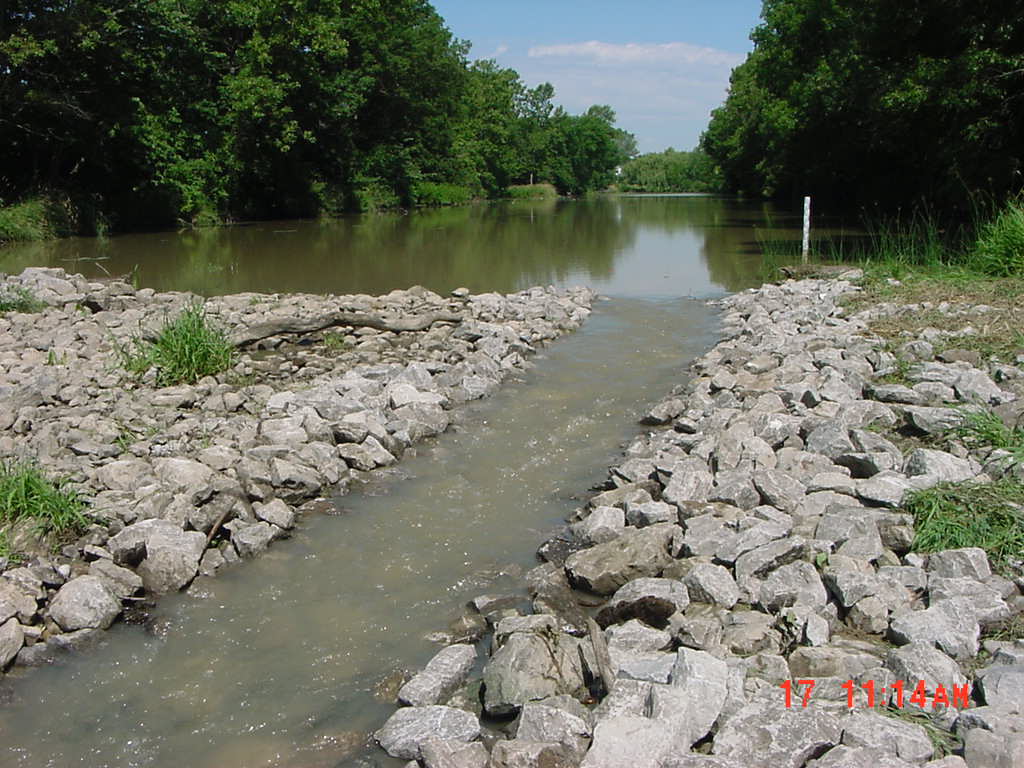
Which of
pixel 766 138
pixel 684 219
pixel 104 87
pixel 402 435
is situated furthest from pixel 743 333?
pixel 766 138

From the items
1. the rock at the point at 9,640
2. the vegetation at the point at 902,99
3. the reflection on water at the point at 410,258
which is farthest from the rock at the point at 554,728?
the vegetation at the point at 902,99

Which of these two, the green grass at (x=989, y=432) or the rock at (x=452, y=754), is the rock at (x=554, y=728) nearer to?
the rock at (x=452, y=754)

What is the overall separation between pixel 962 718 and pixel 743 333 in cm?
802

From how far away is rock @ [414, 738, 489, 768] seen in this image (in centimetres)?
311

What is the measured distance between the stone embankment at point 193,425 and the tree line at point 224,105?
13.4 metres

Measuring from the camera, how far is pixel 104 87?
78.1 feet

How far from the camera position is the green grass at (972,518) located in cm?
399

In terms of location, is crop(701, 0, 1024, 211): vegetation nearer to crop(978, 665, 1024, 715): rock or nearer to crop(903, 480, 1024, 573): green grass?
crop(903, 480, 1024, 573): green grass

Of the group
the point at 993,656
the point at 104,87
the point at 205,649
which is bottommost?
the point at 205,649

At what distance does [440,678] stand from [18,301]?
A: 30.4ft

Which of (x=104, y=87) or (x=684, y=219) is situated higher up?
(x=104, y=87)

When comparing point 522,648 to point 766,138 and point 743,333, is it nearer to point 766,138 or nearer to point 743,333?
point 743,333

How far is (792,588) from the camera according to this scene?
3904 mm
